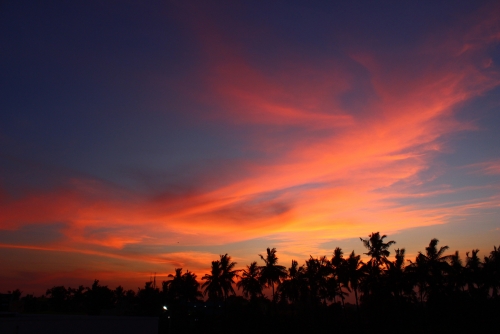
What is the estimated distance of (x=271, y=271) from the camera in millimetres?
59062

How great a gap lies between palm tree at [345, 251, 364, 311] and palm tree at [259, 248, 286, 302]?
34.0 feet

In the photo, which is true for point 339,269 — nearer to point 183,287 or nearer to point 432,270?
point 432,270

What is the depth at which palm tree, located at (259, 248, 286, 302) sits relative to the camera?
58969 mm

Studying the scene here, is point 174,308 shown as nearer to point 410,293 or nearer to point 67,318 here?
point 67,318

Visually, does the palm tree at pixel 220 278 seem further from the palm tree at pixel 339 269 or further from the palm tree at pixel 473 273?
the palm tree at pixel 473 273

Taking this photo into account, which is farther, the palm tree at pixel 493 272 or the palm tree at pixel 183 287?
the palm tree at pixel 183 287

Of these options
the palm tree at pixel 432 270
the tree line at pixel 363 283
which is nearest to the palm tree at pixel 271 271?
the tree line at pixel 363 283

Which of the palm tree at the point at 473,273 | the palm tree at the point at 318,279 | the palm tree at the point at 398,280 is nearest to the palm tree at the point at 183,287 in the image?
the palm tree at the point at 318,279

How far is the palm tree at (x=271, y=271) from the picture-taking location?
59.0 meters

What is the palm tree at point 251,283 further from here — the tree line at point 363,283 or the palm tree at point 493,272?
the palm tree at point 493,272

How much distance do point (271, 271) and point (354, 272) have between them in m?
13.0

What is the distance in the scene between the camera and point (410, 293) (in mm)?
51125

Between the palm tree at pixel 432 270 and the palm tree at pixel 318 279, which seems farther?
the palm tree at pixel 318 279

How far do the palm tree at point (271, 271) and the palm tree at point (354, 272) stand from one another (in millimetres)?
10359
